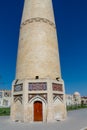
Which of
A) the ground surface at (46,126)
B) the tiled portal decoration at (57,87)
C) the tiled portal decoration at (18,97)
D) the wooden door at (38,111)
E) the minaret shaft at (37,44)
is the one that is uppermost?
the minaret shaft at (37,44)

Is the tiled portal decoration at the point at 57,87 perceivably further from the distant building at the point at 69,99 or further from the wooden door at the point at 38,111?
the distant building at the point at 69,99

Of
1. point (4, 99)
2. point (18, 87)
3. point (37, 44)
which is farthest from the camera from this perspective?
point (4, 99)

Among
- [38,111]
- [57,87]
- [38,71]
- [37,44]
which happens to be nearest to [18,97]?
[38,111]

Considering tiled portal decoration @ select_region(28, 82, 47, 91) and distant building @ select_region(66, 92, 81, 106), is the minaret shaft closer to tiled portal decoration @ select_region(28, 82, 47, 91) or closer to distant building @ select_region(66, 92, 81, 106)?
tiled portal decoration @ select_region(28, 82, 47, 91)

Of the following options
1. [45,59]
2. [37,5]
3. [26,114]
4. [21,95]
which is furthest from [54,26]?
[26,114]

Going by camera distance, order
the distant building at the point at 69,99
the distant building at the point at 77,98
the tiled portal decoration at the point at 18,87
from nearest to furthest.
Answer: the tiled portal decoration at the point at 18,87, the distant building at the point at 69,99, the distant building at the point at 77,98

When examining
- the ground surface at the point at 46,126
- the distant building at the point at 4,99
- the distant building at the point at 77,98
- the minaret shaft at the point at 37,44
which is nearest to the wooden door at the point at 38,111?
the ground surface at the point at 46,126

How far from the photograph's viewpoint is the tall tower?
1633 centimetres

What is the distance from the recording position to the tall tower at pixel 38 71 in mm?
16328

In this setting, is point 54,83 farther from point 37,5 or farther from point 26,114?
point 37,5

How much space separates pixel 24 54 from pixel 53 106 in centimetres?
593

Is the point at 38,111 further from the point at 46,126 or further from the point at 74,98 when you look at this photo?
the point at 74,98

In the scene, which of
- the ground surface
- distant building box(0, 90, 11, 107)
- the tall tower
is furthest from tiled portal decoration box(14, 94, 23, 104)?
distant building box(0, 90, 11, 107)

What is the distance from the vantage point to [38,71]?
57.1 feet
